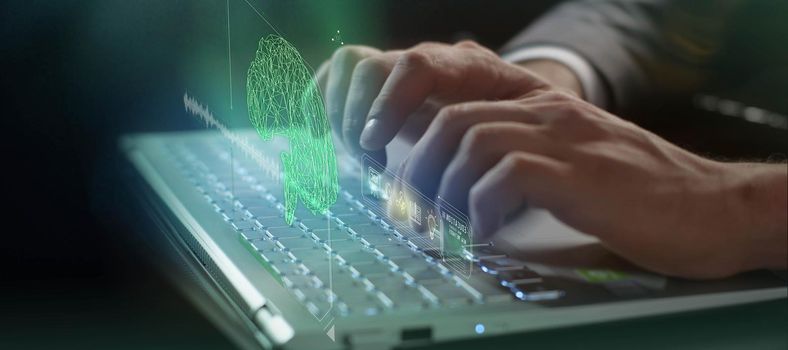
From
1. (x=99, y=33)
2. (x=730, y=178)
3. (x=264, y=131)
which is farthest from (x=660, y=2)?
(x=99, y=33)

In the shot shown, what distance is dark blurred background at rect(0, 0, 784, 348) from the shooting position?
624mm

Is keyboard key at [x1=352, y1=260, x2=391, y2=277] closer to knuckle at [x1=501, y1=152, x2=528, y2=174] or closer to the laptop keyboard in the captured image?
the laptop keyboard

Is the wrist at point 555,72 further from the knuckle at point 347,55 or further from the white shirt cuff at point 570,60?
→ the knuckle at point 347,55

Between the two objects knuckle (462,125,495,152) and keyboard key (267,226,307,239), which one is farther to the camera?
keyboard key (267,226,307,239)

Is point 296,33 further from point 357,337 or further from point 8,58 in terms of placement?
point 8,58

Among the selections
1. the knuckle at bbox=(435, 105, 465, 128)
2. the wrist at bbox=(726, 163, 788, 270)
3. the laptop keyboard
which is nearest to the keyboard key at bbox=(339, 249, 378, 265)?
the laptop keyboard

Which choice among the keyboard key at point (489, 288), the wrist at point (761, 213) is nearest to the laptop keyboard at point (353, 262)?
the keyboard key at point (489, 288)

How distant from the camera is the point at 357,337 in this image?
0.48 m

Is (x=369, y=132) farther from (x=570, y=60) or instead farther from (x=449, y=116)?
(x=570, y=60)

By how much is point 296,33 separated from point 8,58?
40 cm

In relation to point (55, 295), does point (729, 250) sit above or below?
above

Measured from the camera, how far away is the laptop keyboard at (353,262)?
0.51m

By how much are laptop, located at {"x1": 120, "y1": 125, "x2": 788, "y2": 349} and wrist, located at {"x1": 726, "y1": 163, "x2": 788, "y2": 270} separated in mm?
16

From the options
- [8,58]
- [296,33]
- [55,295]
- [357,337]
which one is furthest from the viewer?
[8,58]
